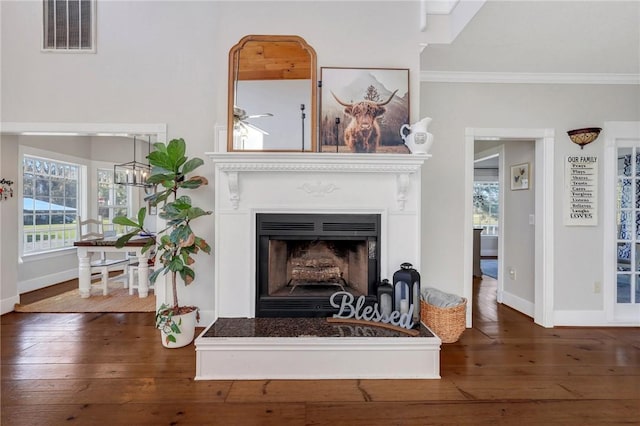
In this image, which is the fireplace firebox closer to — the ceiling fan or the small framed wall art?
the ceiling fan

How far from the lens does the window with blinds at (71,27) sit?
3207 millimetres

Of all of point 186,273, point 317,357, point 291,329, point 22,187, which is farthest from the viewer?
point 22,187

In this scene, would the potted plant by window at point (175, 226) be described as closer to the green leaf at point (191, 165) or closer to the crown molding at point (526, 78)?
the green leaf at point (191, 165)

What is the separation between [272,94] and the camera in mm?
2682

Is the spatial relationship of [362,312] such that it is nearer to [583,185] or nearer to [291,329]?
[291,329]

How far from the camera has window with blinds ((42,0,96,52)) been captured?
3.21 meters

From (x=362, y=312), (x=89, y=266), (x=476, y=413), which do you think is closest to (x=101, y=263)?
(x=89, y=266)

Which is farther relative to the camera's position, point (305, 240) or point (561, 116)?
point (561, 116)

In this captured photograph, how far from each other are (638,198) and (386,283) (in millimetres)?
2993

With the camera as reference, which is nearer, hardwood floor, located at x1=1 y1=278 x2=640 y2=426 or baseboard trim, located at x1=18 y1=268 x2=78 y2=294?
hardwood floor, located at x1=1 y1=278 x2=640 y2=426

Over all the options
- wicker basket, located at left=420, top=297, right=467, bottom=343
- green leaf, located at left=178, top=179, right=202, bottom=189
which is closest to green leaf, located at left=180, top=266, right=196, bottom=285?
green leaf, located at left=178, top=179, right=202, bottom=189

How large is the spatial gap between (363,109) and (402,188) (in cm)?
75

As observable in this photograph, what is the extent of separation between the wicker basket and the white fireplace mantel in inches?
41.6

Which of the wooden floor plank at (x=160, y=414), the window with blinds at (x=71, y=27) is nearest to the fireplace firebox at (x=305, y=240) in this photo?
the wooden floor plank at (x=160, y=414)
